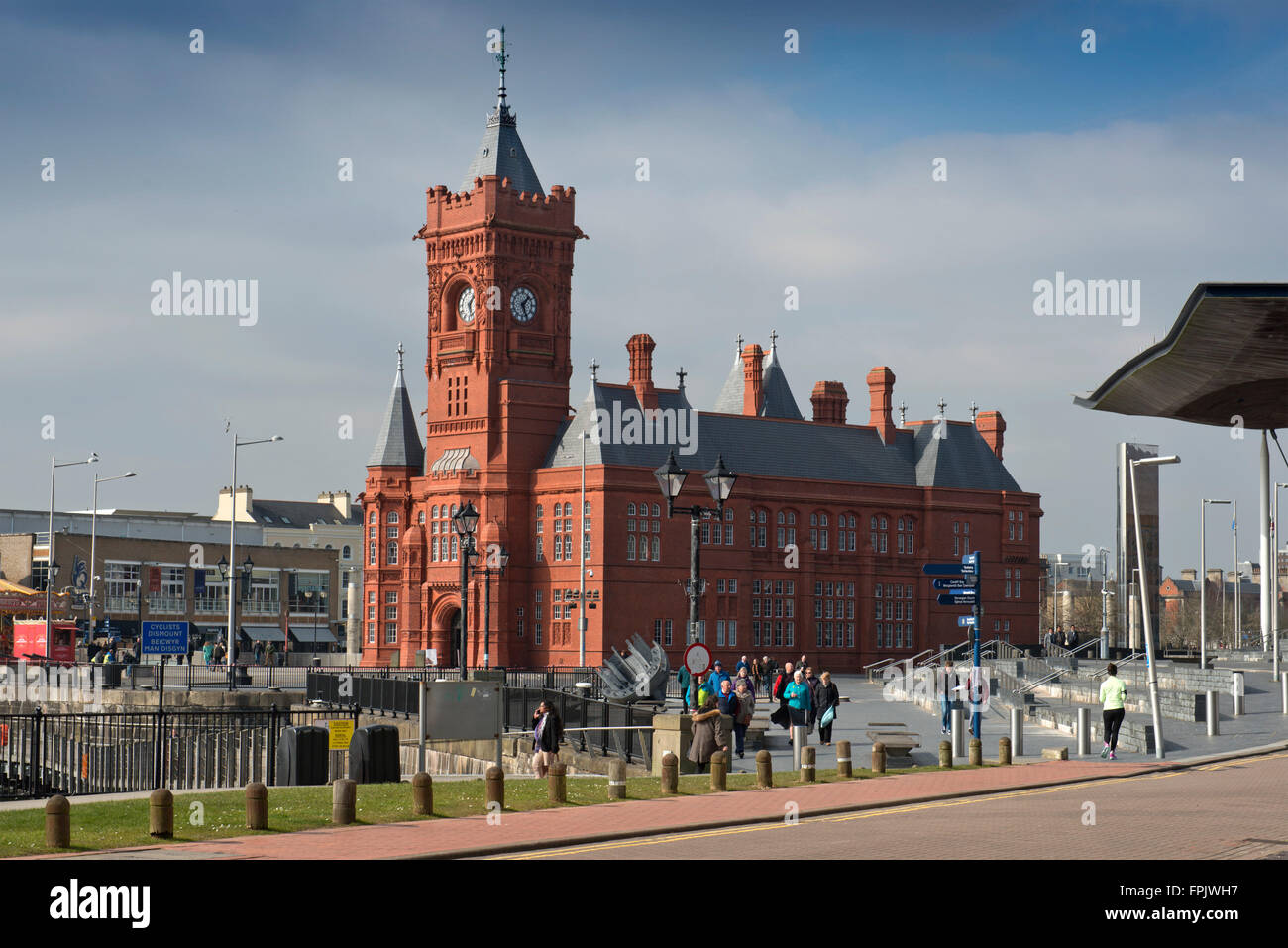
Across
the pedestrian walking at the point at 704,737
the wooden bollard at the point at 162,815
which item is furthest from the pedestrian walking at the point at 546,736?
the wooden bollard at the point at 162,815

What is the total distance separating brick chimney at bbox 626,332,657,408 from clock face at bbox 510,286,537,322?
521 centimetres

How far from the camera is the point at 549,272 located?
79062 mm

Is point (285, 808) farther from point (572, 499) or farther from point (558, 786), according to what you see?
point (572, 499)

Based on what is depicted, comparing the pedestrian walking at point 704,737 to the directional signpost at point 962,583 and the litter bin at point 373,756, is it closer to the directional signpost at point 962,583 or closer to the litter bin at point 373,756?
the litter bin at point 373,756

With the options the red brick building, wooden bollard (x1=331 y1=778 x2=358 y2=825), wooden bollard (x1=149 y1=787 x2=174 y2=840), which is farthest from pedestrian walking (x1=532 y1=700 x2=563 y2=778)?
the red brick building

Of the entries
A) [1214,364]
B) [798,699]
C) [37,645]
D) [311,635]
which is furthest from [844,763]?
[311,635]

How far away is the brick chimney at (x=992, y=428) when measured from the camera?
304 feet

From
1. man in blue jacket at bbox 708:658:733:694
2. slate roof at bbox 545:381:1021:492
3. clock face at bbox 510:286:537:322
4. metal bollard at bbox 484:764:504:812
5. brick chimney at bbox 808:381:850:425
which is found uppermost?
clock face at bbox 510:286:537:322

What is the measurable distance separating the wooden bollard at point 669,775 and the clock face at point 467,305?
187 feet

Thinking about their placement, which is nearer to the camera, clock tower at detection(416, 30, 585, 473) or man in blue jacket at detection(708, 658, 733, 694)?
man in blue jacket at detection(708, 658, 733, 694)

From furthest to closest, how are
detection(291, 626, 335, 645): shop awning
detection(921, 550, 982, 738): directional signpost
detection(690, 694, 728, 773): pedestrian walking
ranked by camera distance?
detection(291, 626, 335, 645): shop awning → detection(921, 550, 982, 738): directional signpost → detection(690, 694, 728, 773): pedestrian walking

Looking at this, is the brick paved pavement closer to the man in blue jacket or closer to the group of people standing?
the group of people standing

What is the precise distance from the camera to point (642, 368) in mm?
79062

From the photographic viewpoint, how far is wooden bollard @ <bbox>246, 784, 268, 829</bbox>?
744 inches
